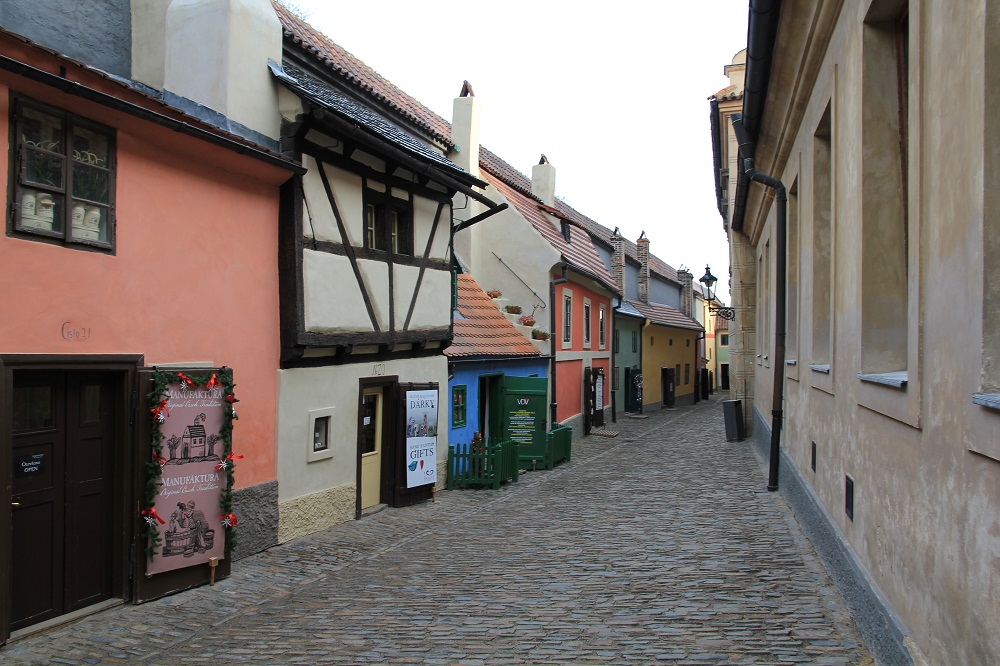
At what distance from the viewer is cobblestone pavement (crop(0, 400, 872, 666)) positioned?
586 centimetres

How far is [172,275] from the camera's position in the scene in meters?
7.73

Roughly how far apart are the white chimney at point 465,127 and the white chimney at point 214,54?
8.90 m

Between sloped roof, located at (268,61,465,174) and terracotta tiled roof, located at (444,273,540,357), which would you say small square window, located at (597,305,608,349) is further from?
sloped roof, located at (268,61,465,174)

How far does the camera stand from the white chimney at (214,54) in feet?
29.4

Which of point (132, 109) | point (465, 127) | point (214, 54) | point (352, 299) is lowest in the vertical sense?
point (352, 299)

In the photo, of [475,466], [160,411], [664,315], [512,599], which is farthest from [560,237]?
[160,411]

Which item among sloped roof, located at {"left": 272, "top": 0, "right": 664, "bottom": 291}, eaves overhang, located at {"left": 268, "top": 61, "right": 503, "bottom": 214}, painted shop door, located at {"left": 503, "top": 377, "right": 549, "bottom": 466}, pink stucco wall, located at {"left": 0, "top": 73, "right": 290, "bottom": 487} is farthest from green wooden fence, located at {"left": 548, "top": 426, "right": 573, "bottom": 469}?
pink stucco wall, located at {"left": 0, "top": 73, "right": 290, "bottom": 487}

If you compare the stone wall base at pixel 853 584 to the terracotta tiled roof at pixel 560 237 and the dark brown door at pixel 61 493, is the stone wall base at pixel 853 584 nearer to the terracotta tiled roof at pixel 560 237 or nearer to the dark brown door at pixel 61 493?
the dark brown door at pixel 61 493

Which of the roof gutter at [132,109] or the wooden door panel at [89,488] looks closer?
the roof gutter at [132,109]

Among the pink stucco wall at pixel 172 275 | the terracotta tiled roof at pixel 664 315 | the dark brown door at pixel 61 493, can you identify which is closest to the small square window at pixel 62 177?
the pink stucco wall at pixel 172 275

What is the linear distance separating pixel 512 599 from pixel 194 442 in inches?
128

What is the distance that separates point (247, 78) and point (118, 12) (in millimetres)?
1842

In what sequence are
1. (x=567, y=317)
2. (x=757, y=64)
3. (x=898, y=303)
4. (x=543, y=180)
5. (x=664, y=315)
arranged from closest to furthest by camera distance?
(x=898, y=303) → (x=757, y=64) → (x=567, y=317) → (x=543, y=180) → (x=664, y=315)

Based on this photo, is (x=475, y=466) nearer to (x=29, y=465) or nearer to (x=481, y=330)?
(x=481, y=330)
